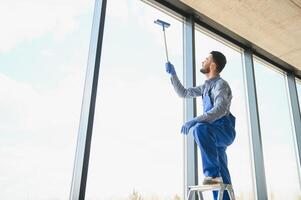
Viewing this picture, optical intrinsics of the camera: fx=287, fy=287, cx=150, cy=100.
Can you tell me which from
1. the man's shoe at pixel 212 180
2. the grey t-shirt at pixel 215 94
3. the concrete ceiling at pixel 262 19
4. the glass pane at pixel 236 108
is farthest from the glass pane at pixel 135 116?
the man's shoe at pixel 212 180

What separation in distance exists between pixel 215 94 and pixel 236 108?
1726 millimetres

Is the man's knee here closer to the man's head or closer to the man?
the man

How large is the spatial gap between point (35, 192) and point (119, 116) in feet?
2.89

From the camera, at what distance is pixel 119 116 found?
2441mm

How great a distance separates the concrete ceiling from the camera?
3.15m

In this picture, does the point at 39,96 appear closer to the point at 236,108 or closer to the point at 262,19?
the point at 236,108

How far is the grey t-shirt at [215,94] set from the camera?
6.06ft

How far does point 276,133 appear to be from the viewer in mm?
3990

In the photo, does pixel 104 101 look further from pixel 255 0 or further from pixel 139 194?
pixel 255 0

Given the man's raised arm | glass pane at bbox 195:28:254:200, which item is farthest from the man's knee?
glass pane at bbox 195:28:254:200

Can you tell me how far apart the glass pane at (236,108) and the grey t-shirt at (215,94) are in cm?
74

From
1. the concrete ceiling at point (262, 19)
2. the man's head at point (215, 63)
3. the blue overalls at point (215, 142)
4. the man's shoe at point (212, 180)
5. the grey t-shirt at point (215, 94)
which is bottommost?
the man's shoe at point (212, 180)

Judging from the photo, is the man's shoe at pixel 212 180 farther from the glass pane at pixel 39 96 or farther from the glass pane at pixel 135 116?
the glass pane at pixel 39 96

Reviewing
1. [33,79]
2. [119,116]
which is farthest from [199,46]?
[33,79]
